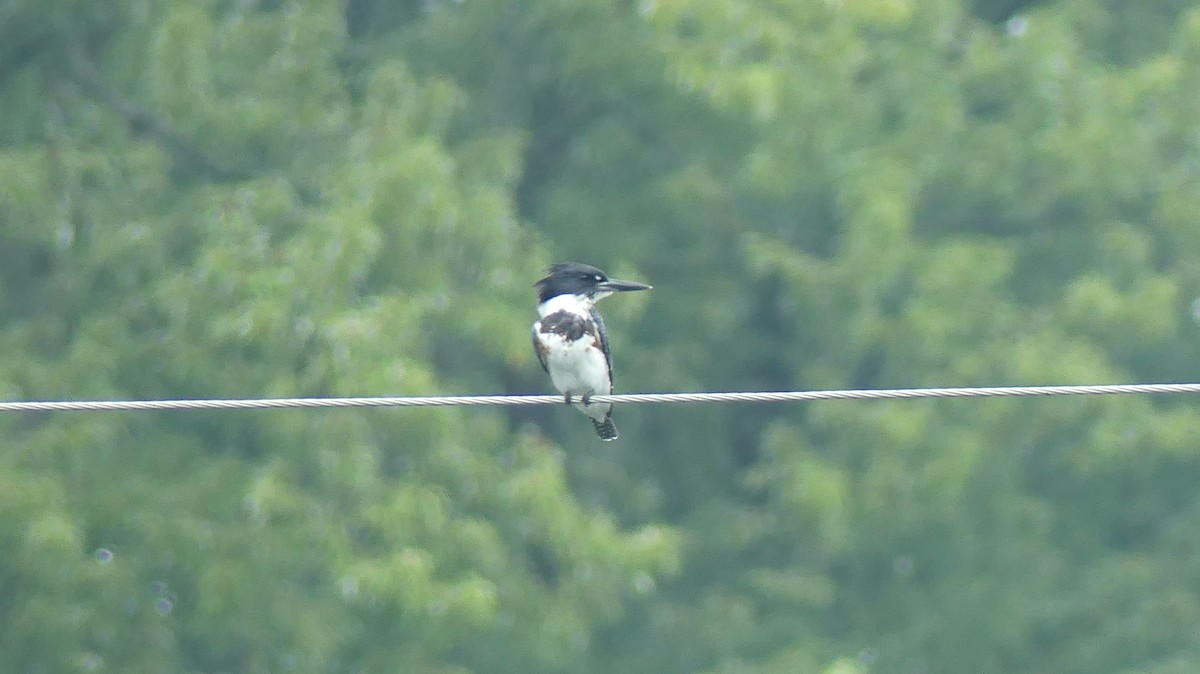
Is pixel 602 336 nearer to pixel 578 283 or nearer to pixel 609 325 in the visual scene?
pixel 578 283

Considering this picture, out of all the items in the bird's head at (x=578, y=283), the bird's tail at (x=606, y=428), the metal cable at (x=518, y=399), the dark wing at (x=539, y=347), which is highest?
the bird's head at (x=578, y=283)

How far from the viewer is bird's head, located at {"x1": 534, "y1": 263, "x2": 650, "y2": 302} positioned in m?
7.35

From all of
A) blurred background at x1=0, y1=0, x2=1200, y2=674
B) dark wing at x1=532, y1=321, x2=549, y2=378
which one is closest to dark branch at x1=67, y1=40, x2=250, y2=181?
blurred background at x1=0, y1=0, x2=1200, y2=674

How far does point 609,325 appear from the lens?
12547mm

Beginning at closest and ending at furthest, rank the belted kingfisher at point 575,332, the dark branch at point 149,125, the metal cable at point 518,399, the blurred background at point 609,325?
the metal cable at point 518,399, the belted kingfisher at point 575,332, the blurred background at point 609,325, the dark branch at point 149,125

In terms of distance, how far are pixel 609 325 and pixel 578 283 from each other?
A: 517 cm

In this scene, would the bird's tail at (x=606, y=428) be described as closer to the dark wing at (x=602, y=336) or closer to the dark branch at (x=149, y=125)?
the dark wing at (x=602, y=336)

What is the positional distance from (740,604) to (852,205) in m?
2.61

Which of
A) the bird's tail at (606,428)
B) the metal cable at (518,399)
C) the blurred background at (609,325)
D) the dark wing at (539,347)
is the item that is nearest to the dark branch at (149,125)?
the blurred background at (609,325)

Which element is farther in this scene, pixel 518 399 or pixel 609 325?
pixel 609 325

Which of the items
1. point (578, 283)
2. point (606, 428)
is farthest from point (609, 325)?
point (578, 283)

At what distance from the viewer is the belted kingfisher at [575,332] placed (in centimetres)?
705

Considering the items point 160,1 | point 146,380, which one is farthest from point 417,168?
point 160,1

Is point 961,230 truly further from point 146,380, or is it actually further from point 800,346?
point 146,380
